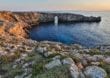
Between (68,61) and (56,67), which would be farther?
(68,61)

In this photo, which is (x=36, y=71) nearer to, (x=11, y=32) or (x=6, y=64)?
(x=6, y=64)

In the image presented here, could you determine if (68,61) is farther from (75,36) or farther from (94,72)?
(75,36)

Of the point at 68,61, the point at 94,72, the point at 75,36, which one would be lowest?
the point at 75,36

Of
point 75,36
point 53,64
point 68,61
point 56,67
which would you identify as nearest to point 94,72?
point 68,61

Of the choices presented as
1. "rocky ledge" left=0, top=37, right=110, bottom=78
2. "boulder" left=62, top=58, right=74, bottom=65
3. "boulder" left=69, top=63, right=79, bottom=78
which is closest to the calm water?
"rocky ledge" left=0, top=37, right=110, bottom=78

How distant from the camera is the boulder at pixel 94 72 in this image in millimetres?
13305

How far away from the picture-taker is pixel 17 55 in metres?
19.7

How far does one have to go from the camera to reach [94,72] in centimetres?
1355

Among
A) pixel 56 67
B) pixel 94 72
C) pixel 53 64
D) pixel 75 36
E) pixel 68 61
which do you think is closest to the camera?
pixel 94 72

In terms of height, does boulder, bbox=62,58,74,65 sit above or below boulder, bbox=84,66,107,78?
above

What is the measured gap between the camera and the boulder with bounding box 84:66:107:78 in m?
13.3

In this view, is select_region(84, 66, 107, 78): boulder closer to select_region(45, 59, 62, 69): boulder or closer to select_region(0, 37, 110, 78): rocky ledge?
select_region(0, 37, 110, 78): rocky ledge

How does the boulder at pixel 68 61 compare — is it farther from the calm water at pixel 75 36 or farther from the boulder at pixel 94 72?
the calm water at pixel 75 36

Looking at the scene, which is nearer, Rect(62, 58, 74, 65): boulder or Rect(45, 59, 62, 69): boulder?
Rect(62, 58, 74, 65): boulder
